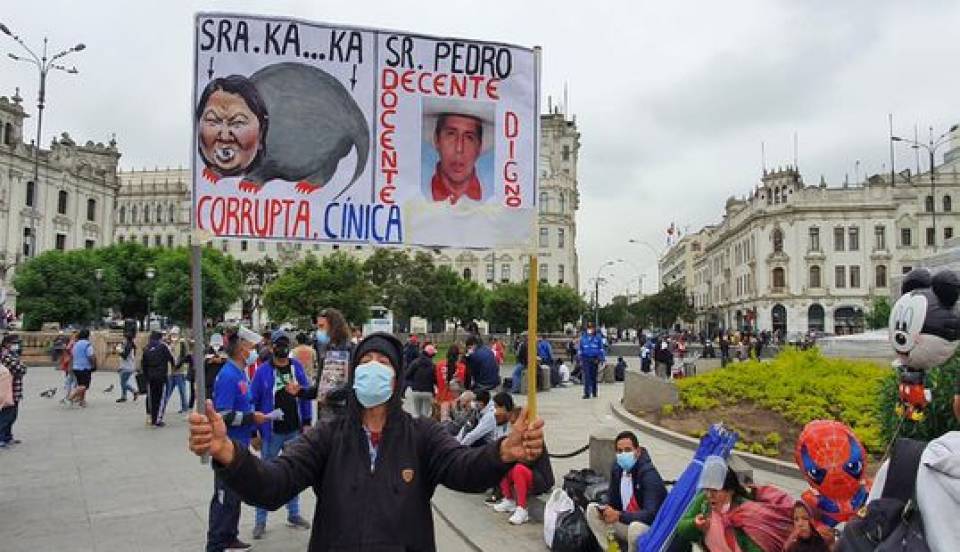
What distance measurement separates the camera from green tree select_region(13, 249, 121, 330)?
159 ft

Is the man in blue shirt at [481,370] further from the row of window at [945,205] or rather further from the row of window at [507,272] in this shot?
the row of window at [507,272]

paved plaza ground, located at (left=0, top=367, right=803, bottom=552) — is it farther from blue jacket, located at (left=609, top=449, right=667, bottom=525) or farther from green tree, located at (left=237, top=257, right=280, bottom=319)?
green tree, located at (left=237, top=257, right=280, bottom=319)

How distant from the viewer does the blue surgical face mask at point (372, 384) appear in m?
Answer: 3.08

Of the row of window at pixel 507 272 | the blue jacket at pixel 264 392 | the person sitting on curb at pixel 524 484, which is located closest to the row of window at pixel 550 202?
the row of window at pixel 507 272

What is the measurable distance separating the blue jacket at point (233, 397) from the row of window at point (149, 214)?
105m

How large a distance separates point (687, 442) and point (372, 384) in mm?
8777

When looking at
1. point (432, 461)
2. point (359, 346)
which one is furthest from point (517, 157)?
point (432, 461)

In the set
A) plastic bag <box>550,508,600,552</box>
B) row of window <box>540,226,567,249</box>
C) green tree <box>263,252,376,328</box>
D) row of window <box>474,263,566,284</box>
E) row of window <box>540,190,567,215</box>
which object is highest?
row of window <box>540,190,567,215</box>

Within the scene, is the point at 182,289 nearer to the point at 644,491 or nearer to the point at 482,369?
the point at 482,369

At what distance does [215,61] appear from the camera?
3607 millimetres

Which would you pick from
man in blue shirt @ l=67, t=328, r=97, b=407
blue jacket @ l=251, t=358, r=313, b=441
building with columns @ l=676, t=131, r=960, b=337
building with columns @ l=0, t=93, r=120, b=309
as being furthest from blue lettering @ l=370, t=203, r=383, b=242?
building with columns @ l=676, t=131, r=960, b=337

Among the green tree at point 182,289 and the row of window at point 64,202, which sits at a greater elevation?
the row of window at point 64,202

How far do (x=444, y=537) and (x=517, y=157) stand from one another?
4.50 meters

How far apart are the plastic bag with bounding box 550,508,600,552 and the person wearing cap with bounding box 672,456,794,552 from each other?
4.88ft
